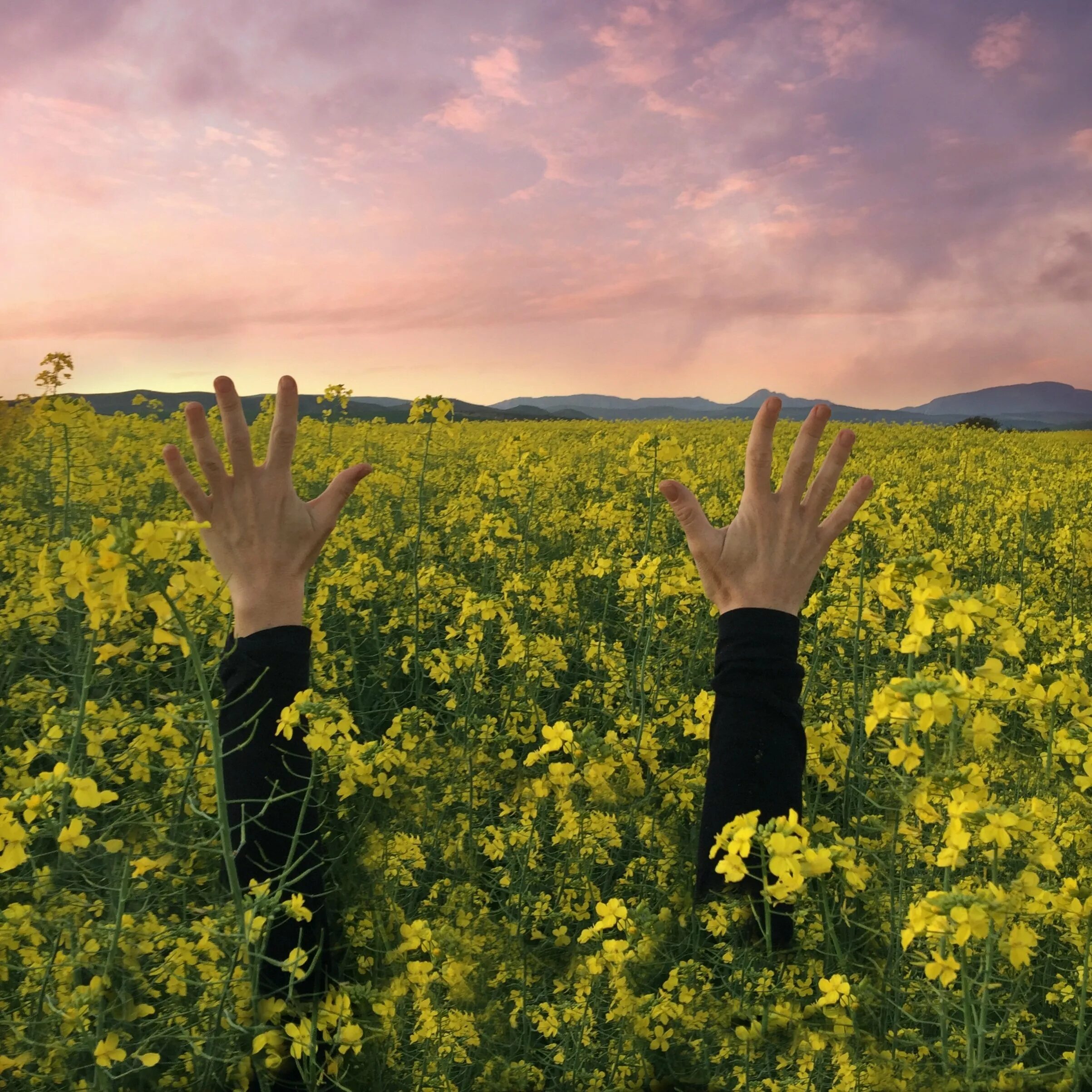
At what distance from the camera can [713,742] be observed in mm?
2199

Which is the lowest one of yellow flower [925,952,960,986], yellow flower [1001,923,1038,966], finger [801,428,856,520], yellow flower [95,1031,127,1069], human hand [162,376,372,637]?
yellow flower [95,1031,127,1069]

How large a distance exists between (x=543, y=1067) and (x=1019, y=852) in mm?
1617

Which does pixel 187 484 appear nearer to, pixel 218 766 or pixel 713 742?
pixel 218 766

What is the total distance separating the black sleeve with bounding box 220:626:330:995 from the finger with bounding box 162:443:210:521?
0.42 meters

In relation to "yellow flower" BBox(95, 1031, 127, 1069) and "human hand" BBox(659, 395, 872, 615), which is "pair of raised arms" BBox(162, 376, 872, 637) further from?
"yellow flower" BBox(95, 1031, 127, 1069)

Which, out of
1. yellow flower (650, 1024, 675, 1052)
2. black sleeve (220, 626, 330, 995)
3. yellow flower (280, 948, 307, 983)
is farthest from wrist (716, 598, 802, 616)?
yellow flower (280, 948, 307, 983)

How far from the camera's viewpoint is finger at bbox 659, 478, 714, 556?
2215mm

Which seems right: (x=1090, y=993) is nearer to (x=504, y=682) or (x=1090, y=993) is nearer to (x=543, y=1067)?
(x=543, y=1067)

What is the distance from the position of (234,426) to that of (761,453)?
1701 mm

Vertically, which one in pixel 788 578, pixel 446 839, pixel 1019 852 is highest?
pixel 788 578

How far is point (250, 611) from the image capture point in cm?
227

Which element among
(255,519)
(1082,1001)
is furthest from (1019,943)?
(255,519)

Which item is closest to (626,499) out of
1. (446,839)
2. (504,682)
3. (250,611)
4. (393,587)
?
(393,587)

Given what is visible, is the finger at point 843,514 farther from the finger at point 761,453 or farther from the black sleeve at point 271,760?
the black sleeve at point 271,760
